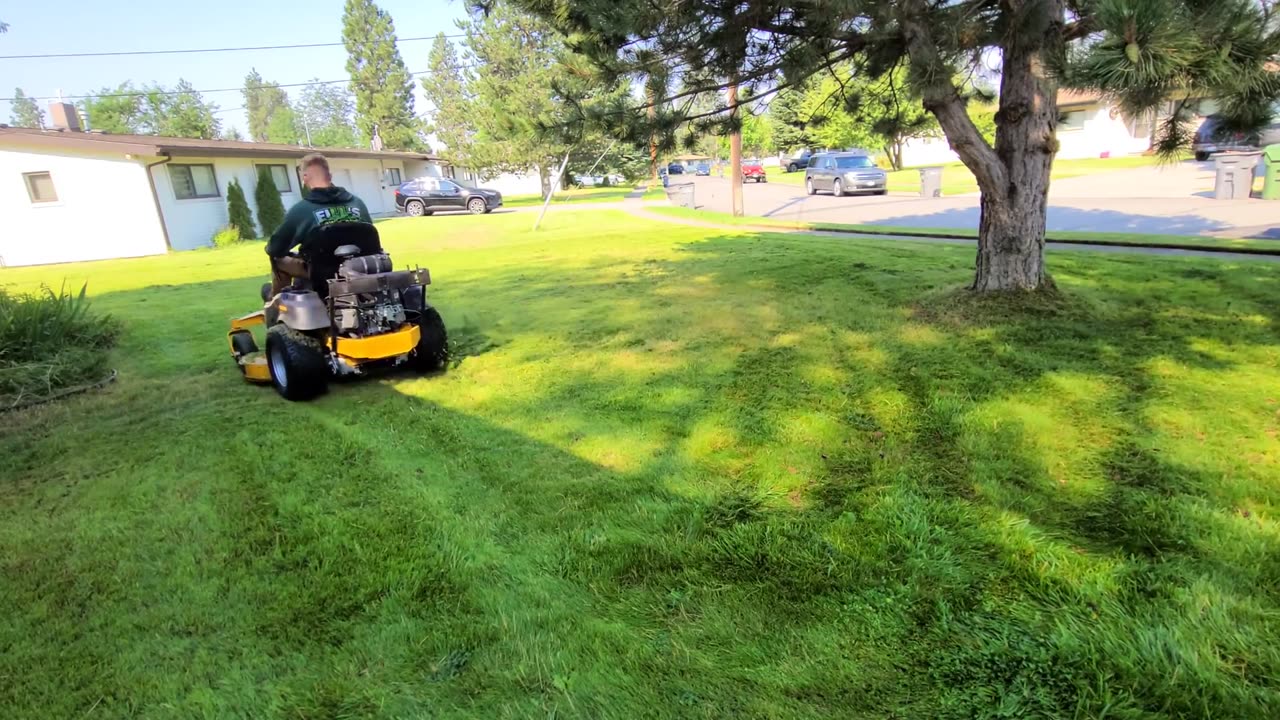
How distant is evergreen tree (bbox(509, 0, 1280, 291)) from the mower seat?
2352 mm

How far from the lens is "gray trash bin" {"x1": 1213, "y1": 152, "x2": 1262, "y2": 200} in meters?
13.5

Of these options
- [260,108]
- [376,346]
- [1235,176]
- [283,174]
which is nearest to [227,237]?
[283,174]

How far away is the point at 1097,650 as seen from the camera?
208cm

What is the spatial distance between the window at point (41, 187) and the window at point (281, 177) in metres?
6.53

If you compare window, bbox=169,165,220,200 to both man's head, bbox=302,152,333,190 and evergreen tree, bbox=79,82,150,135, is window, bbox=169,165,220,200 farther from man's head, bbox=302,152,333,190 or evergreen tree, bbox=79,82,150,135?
evergreen tree, bbox=79,82,150,135

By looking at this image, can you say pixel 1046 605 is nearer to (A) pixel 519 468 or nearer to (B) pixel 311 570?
(A) pixel 519 468

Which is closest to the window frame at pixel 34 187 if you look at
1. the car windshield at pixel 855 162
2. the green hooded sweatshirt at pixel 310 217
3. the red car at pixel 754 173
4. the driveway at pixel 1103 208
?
the driveway at pixel 1103 208

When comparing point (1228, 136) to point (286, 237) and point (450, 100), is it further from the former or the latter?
point (450, 100)

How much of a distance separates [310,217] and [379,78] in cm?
6293

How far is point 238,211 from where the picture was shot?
813 inches

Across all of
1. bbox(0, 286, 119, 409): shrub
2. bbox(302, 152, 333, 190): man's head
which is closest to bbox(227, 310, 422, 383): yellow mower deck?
bbox(302, 152, 333, 190): man's head

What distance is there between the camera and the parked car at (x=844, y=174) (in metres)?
24.3

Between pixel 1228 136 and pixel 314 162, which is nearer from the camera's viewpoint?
pixel 1228 136

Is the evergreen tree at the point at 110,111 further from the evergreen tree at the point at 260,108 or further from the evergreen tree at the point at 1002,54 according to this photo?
the evergreen tree at the point at 1002,54
